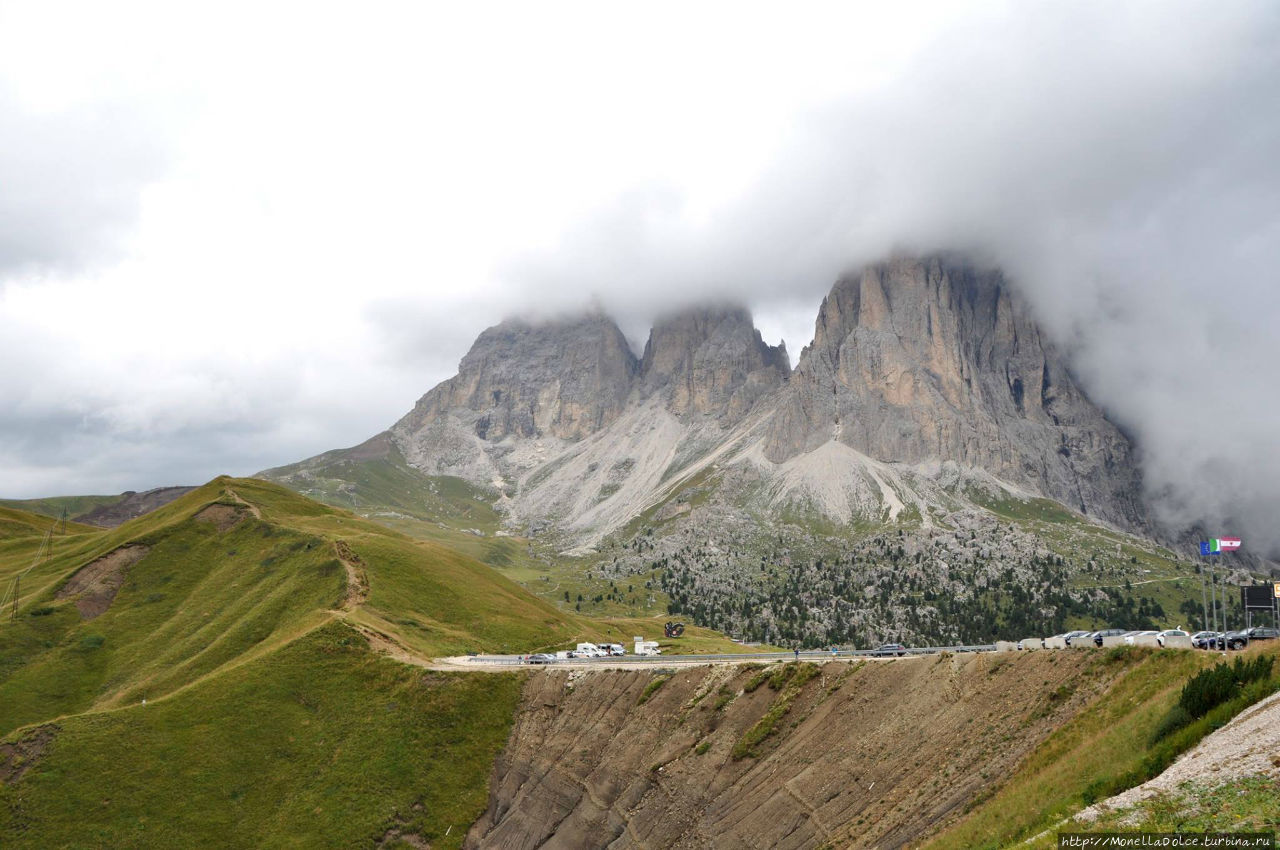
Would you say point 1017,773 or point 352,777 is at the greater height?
point 1017,773

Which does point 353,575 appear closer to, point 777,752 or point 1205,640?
point 777,752

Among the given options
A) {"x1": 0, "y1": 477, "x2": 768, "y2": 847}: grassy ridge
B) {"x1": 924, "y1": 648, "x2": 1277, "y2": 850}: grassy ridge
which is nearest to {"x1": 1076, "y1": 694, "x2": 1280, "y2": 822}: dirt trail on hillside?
{"x1": 924, "y1": 648, "x2": 1277, "y2": 850}: grassy ridge

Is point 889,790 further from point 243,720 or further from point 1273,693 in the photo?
point 243,720

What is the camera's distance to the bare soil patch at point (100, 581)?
117 meters

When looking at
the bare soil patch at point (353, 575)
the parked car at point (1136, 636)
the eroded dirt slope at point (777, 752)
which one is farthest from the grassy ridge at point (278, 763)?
the parked car at point (1136, 636)

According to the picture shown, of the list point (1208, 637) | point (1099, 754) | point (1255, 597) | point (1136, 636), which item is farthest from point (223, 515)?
point (1255, 597)

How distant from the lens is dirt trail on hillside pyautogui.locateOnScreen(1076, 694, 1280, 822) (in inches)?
999

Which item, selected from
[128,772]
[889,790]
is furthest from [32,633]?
[889,790]

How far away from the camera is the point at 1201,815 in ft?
77.4

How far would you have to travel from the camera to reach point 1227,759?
2655 cm

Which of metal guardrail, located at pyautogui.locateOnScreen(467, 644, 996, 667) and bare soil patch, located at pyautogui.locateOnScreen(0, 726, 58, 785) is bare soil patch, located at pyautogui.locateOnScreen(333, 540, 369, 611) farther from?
bare soil patch, located at pyautogui.locateOnScreen(0, 726, 58, 785)

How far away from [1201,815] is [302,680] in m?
86.8

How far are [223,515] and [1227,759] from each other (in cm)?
14675

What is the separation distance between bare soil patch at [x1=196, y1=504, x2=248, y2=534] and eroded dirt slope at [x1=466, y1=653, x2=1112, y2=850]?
274ft
